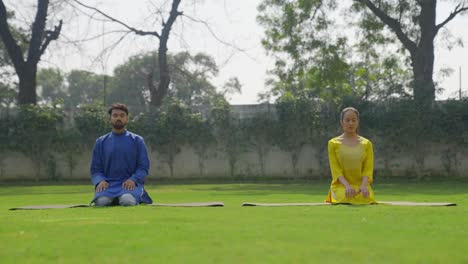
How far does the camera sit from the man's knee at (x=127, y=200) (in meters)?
8.03

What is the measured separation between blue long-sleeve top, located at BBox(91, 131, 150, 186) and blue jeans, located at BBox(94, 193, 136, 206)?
0.26 m

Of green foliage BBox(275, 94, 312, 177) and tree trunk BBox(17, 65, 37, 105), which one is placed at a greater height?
tree trunk BBox(17, 65, 37, 105)

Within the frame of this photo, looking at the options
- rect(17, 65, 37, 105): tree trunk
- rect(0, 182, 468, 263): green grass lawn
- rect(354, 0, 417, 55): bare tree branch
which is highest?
rect(354, 0, 417, 55): bare tree branch

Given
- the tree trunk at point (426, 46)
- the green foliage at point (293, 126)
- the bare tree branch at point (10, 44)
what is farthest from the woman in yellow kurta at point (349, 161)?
the bare tree branch at point (10, 44)

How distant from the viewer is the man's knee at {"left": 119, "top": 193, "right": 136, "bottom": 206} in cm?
803

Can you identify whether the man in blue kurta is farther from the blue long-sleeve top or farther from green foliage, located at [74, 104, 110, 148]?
green foliage, located at [74, 104, 110, 148]

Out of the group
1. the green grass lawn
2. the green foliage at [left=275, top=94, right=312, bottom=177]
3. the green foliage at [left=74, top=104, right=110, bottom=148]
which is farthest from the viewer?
the green foliage at [left=74, top=104, right=110, bottom=148]

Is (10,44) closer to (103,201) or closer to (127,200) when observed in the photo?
(103,201)

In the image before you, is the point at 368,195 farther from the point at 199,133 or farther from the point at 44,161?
the point at 44,161

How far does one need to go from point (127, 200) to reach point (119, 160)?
0.59 metres

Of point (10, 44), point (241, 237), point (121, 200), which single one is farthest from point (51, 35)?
point (241, 237)

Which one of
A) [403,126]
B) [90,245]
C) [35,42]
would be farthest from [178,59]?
[90,245]

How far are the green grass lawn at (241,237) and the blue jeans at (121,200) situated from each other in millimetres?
1376

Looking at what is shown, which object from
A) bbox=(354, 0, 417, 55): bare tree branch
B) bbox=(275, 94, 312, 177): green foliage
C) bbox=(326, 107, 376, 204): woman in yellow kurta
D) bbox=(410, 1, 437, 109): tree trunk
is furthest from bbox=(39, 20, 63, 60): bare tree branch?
bbox=(326, 107, 376, 204): woman in yellow kurta
